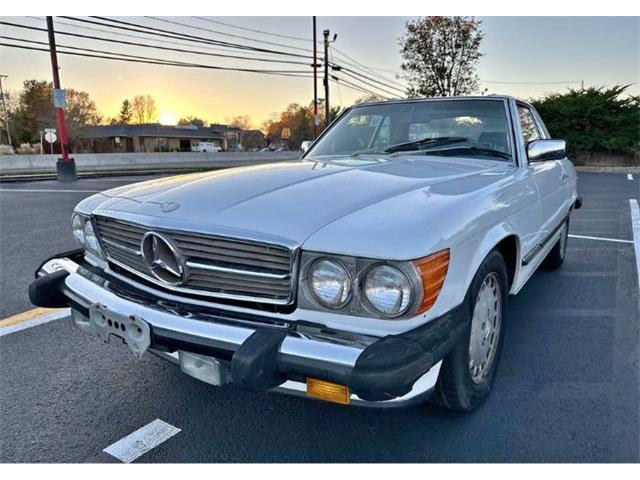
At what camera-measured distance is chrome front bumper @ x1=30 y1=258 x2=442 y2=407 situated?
5.38 ft

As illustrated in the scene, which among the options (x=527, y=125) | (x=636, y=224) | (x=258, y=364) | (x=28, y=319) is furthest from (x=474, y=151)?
(x=636, y=224)

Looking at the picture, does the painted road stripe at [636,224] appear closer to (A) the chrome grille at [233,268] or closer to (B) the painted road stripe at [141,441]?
(A) the chrome grille at [233,268]

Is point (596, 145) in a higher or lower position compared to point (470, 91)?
lower

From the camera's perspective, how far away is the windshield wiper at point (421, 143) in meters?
3.38

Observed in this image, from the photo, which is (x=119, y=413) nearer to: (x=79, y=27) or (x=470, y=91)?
(x=79, y=27)

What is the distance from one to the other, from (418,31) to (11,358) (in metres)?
28.0

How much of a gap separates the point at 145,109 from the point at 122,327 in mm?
83176

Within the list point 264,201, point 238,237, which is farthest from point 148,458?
point 264,201

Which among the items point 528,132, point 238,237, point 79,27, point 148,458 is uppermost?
point 79,27

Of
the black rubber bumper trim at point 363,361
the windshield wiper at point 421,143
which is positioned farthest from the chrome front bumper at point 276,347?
the windshield wiper at point 421,143

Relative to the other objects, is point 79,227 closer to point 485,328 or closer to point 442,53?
point 485,328

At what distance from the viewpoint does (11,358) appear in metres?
2.94

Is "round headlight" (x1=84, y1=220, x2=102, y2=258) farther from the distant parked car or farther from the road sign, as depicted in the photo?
the distant parked car

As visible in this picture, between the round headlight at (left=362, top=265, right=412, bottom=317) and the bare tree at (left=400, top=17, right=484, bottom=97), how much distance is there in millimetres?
26898
